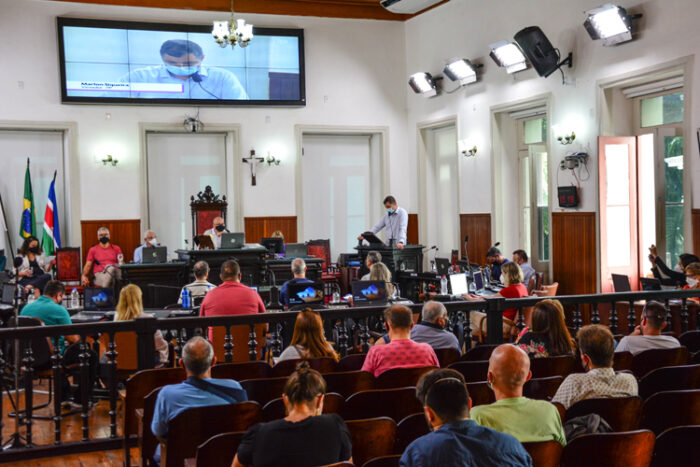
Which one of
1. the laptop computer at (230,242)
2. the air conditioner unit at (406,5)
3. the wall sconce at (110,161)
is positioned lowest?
the laptop computer at (230,242)

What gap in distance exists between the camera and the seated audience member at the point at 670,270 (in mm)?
7625

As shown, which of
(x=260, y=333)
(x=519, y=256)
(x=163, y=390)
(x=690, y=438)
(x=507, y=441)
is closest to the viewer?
(x=507, y=441)

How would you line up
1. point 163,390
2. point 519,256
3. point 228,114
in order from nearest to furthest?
point 163,390 < point 519,256 < point 228,114

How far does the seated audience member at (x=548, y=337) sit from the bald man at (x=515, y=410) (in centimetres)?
158

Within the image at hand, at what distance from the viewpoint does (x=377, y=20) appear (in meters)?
14.7

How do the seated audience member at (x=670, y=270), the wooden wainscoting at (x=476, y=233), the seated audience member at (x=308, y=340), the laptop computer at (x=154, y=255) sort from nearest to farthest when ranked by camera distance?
the seated audience member at (x=308, y=340)
the seated audience member at (x=670, y=270)
the laptop computer at (x=154, y=255)
the wooden wainscoting at (x=476, y=233)

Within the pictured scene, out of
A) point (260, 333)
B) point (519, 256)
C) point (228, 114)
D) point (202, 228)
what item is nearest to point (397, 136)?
point (228, 114)

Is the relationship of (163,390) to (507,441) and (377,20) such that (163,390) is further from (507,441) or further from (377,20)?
(377,20)

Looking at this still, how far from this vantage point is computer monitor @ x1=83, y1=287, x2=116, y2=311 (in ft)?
25.8

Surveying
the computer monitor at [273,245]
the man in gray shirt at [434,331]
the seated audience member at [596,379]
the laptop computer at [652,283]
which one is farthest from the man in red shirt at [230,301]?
the computer monitor at [273,245]

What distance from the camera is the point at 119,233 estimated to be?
527 inches

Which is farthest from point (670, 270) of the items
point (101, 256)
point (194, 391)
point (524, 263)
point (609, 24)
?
point (101, 256)

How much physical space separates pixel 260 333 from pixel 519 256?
181 inches

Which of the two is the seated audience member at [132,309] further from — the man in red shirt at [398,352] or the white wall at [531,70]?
the white wall at [531,70]
